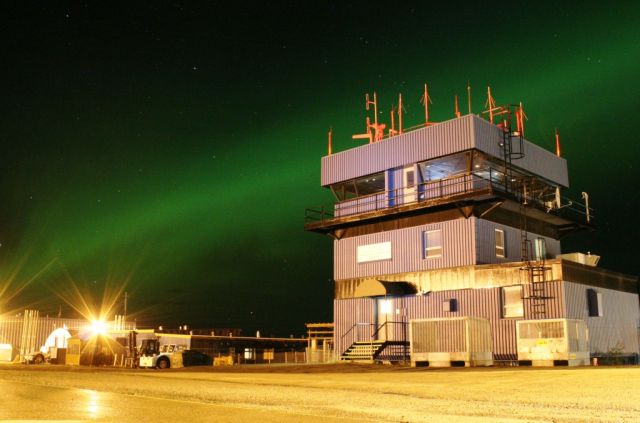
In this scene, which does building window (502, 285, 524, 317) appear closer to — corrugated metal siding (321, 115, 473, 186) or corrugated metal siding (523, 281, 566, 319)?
corrugated metal siding (523, 281, 566, 319)

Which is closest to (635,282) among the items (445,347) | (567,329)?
(567,329)

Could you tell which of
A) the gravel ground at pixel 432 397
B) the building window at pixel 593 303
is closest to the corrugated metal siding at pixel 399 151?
the building window at pixel 593 303

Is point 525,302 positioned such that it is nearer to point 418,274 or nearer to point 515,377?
point 418,274

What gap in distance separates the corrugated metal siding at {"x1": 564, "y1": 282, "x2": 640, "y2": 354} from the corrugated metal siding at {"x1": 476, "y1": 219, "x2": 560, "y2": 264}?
15.9ft

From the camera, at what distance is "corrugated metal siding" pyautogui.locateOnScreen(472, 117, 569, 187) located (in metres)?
35.1

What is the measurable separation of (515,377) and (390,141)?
822 inches

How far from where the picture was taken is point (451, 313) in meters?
33.9

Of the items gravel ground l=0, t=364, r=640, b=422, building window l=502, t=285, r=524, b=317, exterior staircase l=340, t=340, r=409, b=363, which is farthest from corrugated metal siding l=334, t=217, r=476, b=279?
gravel ground l=0, t=364, r=640, b=422

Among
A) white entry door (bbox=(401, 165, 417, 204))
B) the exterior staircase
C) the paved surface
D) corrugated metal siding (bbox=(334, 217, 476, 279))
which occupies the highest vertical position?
white entry door (bbox=(401, 165, 417, 204))

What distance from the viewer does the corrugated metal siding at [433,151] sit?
35.1 metres

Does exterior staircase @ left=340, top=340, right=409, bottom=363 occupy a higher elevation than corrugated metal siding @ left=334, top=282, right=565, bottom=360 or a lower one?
lower

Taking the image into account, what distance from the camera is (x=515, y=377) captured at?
67.3 feet

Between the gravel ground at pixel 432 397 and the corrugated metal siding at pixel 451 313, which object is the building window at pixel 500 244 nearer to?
the corrugated metal siding at pixel 451 313

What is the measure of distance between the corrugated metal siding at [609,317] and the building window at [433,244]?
24.1ft
